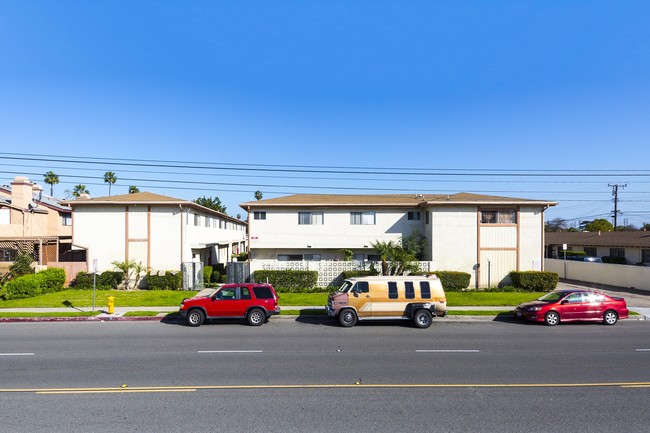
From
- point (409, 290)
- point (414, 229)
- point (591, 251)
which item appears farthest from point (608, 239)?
point (409, 290)

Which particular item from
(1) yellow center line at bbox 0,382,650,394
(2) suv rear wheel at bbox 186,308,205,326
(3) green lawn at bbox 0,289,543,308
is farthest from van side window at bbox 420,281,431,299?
(2) suv rear wheel at bbox 186,308,205,326

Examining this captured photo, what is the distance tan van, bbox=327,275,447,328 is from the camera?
1552cm

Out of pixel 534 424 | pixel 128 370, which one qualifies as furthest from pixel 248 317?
pixel 534 424

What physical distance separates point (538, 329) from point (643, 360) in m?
4.66

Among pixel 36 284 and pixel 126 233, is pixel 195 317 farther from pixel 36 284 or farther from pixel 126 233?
pixel 126 233

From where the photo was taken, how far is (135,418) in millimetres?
6781

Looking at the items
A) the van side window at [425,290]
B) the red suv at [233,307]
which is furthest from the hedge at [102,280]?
the van side window at [425,290]

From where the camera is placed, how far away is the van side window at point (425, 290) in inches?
615

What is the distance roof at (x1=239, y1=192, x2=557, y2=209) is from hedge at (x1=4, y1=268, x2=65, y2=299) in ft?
40.3

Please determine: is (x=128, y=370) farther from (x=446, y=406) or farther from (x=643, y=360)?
(x=643, y=360)

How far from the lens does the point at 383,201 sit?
29.4 m

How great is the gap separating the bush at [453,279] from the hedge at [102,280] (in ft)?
67.6

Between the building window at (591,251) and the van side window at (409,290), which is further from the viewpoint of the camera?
the building window at (591,251)

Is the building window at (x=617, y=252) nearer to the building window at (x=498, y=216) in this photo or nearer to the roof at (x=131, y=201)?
the building window at (x=498, y=216)
